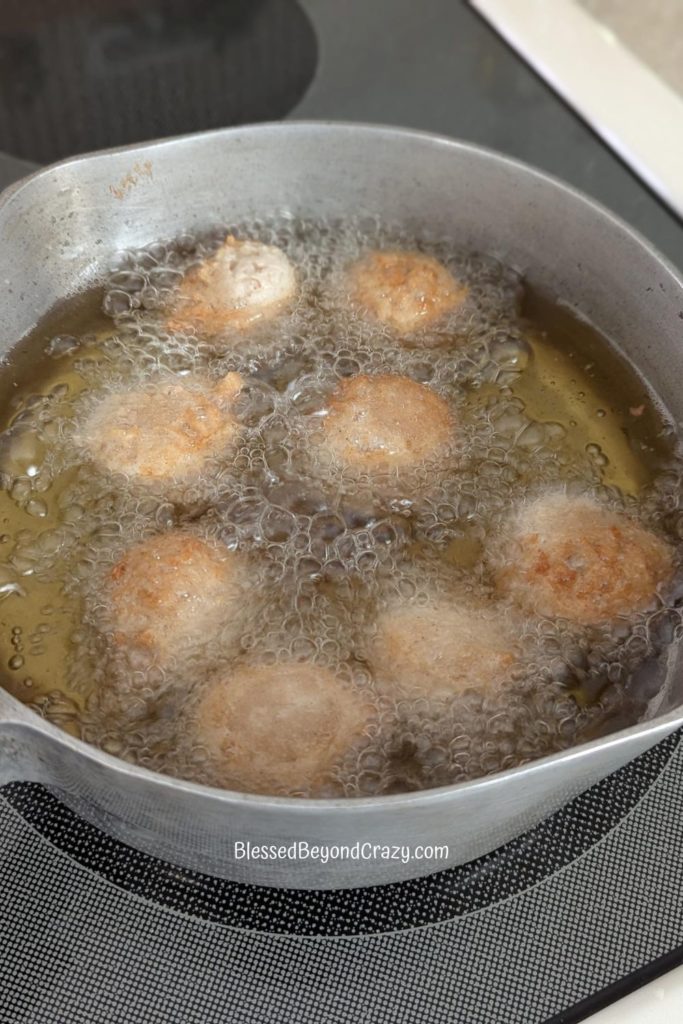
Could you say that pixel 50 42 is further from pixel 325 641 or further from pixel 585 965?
pixel 585 965

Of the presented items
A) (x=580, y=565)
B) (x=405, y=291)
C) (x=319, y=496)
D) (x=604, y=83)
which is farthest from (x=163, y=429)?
(x=604, y=83)

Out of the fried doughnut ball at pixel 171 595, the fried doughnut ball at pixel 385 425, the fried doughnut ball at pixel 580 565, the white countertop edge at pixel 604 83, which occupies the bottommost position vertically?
the fried doughnut ball at pixel 171 595

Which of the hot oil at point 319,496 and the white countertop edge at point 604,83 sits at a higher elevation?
the white countertop edge at point 604,83

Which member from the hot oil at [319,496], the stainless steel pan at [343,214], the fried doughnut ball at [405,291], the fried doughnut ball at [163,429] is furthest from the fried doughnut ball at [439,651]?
the fried doughnut ball at [405,291]

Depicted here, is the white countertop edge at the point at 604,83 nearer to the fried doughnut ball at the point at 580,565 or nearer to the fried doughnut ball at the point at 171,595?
the fried doughnut ball at the point at 580,565

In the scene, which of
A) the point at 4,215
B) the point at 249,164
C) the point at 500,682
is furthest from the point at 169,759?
the point at 249,164

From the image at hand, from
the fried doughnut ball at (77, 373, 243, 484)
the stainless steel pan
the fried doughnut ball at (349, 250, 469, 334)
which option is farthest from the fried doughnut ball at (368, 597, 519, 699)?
the fried doughnut ball at (349, 250, 469, 334)

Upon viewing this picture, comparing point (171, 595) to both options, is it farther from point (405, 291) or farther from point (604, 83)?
point (604, 83)
